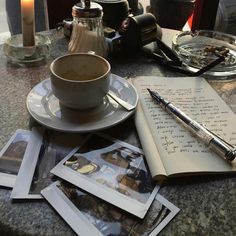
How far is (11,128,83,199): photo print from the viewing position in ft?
1.65

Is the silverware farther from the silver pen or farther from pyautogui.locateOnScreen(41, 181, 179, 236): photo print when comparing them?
pyautogui.locateOnScreen(41, 181, 179, 236): photo print

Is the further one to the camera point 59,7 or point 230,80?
point 59,7

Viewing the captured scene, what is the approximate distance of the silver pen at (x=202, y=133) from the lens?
0.56 m

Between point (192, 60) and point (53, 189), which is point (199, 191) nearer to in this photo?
point (53, 189)

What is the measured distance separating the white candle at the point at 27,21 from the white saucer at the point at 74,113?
0.71ft

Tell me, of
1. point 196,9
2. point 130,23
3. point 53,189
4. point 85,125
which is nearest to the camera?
point 53,189

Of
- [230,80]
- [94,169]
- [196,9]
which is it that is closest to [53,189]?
[94,169]

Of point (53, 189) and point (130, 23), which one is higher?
point (130, 23)

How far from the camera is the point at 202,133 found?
0.61m

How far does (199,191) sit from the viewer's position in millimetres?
522

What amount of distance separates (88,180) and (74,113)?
0.52 feet

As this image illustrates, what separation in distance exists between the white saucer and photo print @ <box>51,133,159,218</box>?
0.10 feet

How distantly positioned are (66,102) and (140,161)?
18 cm

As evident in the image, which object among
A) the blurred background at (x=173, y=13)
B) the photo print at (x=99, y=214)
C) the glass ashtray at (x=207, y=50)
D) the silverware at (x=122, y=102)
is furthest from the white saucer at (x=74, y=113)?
the blurred background at (x=173, y=13)
